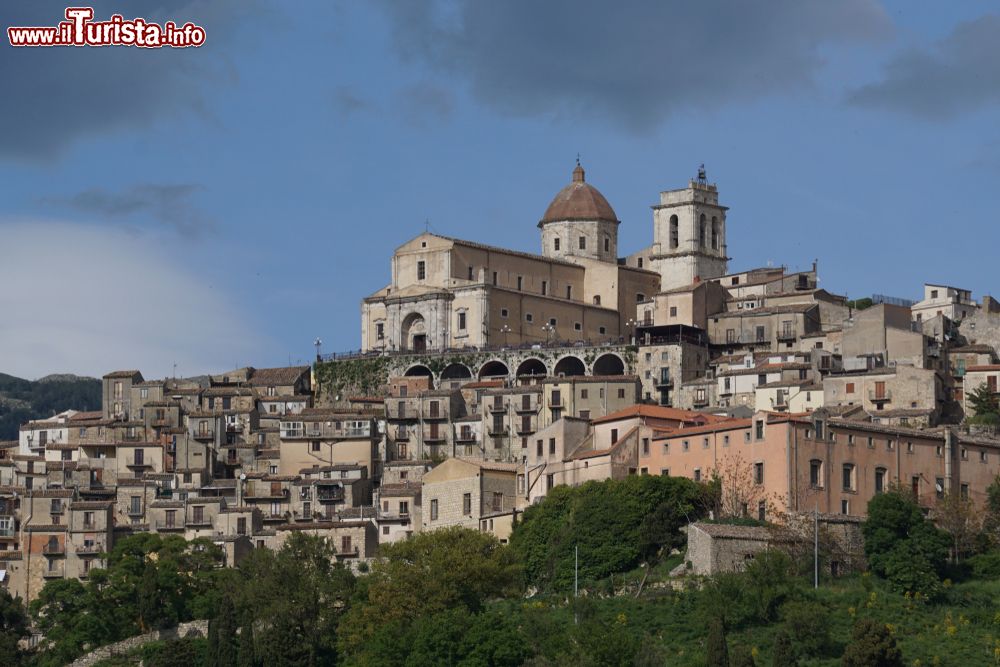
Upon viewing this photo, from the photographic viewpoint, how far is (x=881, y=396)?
98.9 metres

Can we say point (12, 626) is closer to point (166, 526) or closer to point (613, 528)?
point (166, 526)

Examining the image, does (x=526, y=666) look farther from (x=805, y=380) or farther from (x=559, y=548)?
(x=805, y=380)

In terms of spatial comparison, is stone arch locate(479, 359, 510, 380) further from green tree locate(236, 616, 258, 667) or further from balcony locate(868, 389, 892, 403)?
green tree locate(236, 616, 258, 667)

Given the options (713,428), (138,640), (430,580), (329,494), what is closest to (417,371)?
(329,494)

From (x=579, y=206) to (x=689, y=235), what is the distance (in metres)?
6.59

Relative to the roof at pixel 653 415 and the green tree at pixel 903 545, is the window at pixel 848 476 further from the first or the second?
the roof at pixel 653 415

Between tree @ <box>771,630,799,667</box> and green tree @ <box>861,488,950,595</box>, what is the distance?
28.7ft

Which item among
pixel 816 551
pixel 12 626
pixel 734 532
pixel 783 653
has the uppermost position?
pixel 734 532

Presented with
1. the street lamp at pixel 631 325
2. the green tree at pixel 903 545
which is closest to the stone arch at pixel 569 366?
the street lamp at pixel 631 325

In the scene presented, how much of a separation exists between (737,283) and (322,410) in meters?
23.3

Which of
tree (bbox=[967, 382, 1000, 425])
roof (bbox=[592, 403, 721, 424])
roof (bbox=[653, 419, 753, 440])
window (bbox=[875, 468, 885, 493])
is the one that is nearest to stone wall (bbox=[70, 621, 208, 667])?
roof (bbox=[592, 403, 721, 424])

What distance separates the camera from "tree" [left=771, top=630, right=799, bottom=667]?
70.5 m

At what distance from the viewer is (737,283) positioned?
11875cm

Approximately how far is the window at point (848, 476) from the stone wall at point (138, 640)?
2412cm
